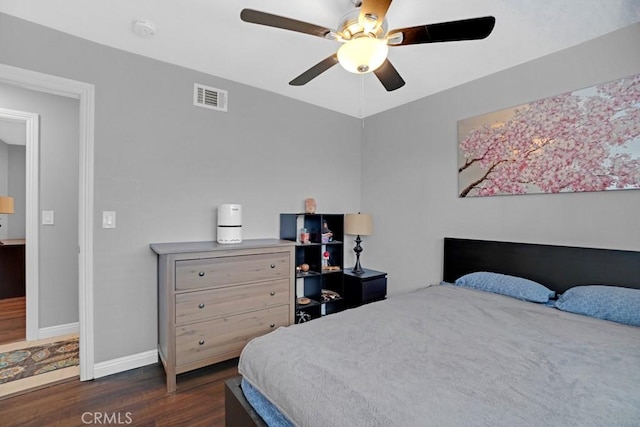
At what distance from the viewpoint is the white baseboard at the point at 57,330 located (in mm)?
2803

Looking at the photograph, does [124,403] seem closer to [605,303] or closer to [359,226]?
[359,226]

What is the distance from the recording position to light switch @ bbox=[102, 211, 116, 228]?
220cm

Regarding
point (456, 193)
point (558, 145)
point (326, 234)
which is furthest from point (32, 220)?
point (558, 145)

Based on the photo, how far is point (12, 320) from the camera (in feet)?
10.5

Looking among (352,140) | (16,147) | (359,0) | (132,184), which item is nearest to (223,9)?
(359,0)

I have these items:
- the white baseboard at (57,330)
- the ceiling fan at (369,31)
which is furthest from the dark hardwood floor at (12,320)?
the ceiling fan at (369,31)

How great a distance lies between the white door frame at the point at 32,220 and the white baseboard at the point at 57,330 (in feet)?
0.14

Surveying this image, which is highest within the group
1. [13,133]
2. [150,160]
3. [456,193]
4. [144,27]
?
[144,27]

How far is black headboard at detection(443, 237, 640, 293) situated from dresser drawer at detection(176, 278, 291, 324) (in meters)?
1.58

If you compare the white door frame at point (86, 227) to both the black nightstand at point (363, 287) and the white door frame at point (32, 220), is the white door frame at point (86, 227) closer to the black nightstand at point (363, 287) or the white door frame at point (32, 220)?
the white door frame at point (32, 220)

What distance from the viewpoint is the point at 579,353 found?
50.2 inches

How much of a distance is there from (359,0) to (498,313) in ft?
6.45

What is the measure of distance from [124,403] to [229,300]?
86 cm

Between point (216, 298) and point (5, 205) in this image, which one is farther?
point (5, 205)
